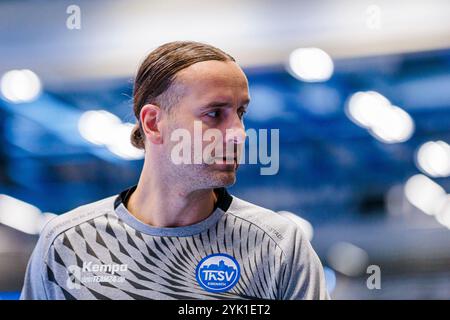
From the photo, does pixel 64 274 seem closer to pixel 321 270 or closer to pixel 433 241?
pixel 321 270

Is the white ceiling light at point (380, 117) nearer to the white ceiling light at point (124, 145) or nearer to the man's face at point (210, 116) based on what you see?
the man's face at point (210, 116)

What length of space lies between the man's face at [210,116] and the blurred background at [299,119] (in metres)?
0.14

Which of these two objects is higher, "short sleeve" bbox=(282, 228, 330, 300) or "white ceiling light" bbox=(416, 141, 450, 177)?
"white ceiling light" bbox=(416, 141, 450, 177)

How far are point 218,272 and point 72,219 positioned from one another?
47cm

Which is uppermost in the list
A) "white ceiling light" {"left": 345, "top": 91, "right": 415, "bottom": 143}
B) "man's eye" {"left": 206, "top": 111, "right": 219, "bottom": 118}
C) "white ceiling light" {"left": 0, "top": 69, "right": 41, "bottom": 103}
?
"white ceiling light" {"left": 0, "top": 69, "right": 41, "bottom": 103}

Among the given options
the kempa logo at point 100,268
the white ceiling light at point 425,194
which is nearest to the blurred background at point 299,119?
the white ceiling light at point 425,194

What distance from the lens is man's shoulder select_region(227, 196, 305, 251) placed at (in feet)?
6.31

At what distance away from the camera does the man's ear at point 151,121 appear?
6.50 feet

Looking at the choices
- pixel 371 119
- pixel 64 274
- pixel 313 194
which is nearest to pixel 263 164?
pixel 313 194

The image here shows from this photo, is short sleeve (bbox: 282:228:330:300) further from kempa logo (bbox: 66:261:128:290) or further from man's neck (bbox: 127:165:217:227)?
kempa logo (bbox: 66:261:128:290)

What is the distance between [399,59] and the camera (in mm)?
2111

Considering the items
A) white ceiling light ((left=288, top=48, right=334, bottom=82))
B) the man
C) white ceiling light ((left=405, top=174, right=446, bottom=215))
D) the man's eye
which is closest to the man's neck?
the man

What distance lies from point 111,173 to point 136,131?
0.17 m

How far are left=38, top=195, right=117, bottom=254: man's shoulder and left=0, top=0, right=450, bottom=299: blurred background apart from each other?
0.16 feet
